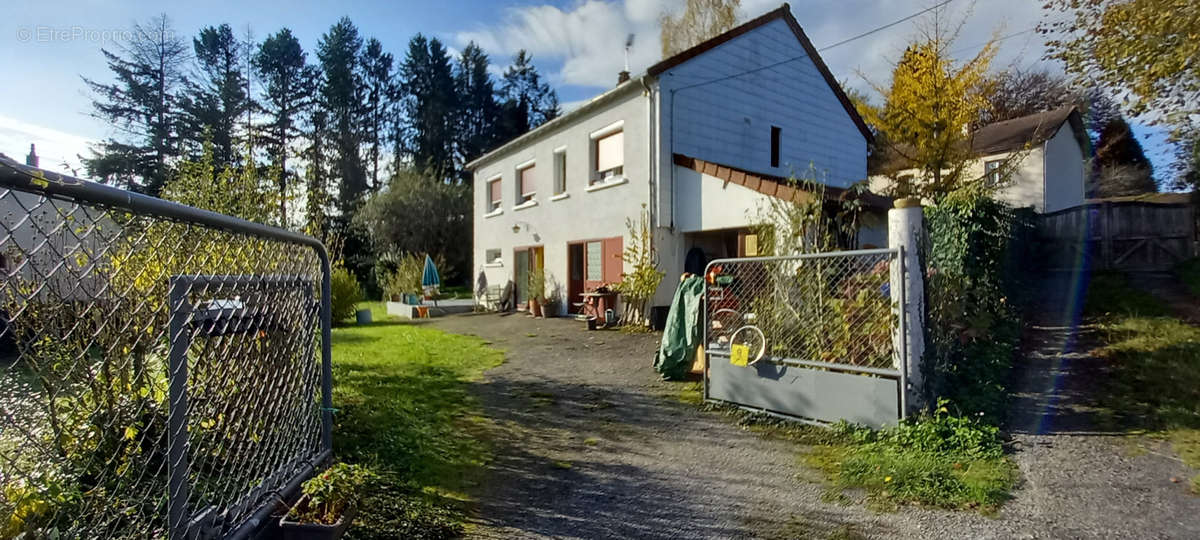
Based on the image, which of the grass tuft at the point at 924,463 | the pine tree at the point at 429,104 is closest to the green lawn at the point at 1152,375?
the grass tuft at the point at 924,463

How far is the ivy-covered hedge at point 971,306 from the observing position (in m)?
5.02

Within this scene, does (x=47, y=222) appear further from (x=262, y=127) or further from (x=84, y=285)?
(x=262, y=127)

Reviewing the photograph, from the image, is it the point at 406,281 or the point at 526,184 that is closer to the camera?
the point at 526,184

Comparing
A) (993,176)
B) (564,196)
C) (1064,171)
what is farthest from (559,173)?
(1064,171)

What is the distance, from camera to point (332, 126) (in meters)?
38.9

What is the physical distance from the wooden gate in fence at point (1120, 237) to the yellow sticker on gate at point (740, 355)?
12.7m

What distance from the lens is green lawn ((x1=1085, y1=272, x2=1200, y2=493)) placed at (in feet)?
15.4

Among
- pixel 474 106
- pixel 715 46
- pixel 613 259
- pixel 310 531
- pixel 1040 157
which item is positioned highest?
pixel 474 106

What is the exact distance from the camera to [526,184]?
1814 cm

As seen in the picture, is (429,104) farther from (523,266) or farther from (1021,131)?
(1021,131)

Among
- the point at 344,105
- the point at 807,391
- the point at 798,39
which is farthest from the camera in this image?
the point at 344,105

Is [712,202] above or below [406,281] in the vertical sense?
above

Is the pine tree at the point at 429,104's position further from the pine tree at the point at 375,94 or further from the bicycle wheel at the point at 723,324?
the bicycle wheel at the point at 723,324

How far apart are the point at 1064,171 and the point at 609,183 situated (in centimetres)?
1981
